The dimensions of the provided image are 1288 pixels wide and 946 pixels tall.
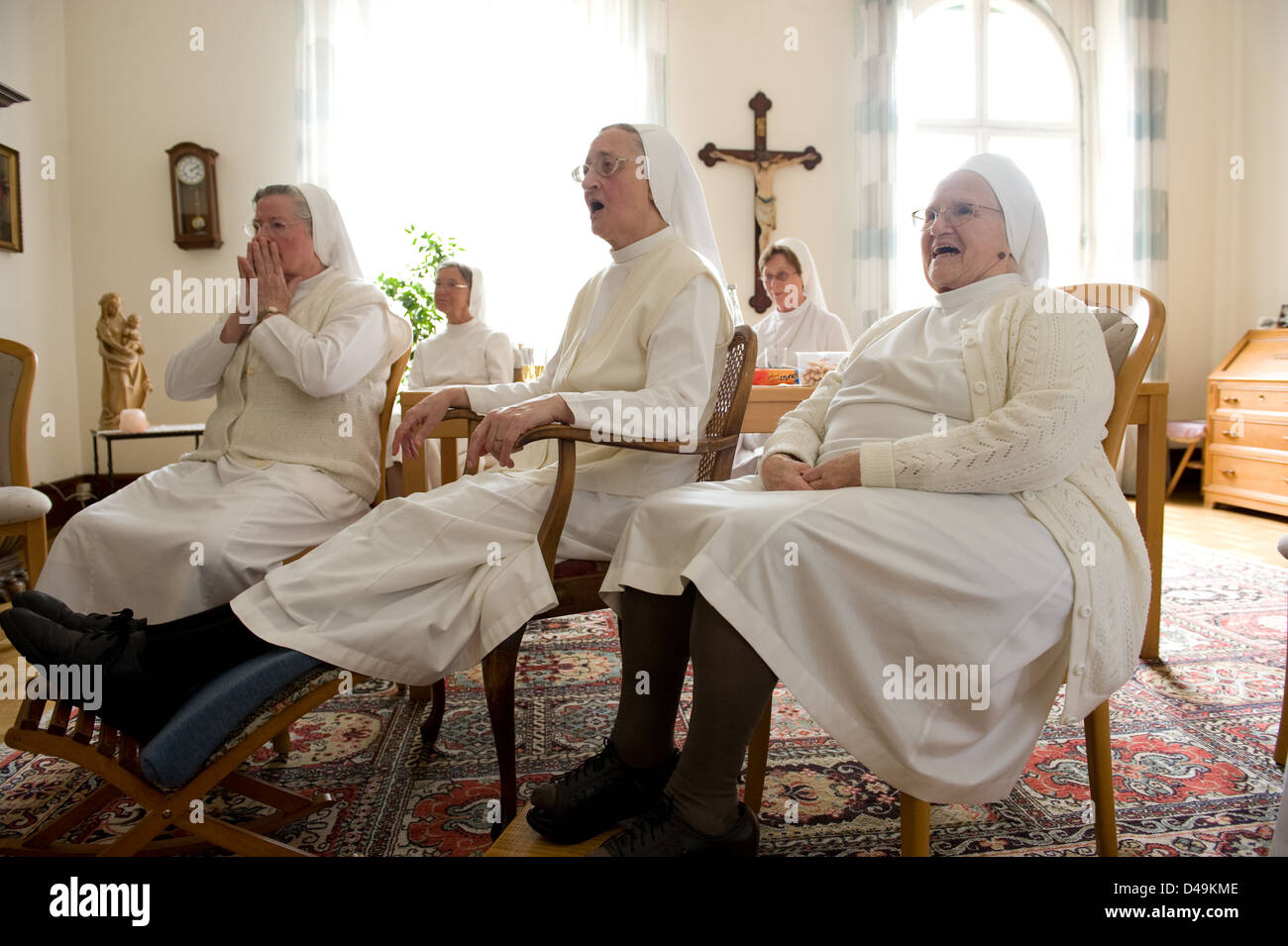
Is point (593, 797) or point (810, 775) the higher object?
point (593, 797)

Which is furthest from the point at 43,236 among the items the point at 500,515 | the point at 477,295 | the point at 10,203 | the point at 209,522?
the point at 500,515

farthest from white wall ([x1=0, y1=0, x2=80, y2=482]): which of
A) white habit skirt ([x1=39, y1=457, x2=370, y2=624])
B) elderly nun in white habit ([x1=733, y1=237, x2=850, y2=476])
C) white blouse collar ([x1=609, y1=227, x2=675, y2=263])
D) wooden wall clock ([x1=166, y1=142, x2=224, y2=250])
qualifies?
white blouse collar ([x1=609, y1=227, x2=675, y2=263])

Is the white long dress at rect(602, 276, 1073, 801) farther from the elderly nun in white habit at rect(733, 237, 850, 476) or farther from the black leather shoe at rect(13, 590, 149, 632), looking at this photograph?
the elderly nun in white habit at rect(733, 237, 850, 476)

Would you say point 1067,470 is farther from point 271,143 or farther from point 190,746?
point 271,143

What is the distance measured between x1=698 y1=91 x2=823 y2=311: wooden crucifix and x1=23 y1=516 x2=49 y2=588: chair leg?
4.89 meters

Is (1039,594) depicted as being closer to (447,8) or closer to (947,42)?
(447,8)

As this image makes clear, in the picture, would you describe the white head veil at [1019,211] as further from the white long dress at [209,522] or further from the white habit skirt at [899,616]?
the white long dress at [209,522]

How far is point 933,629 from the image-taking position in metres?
1.25

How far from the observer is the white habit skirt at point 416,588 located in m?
1.54

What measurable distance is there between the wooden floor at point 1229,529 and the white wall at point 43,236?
632 cm

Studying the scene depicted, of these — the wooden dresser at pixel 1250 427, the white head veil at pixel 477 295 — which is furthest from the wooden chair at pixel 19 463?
the wooden dresser at pixel 1250 427

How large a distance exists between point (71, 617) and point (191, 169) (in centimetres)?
534

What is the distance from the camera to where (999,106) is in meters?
6.92
